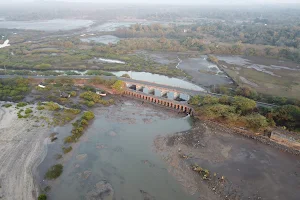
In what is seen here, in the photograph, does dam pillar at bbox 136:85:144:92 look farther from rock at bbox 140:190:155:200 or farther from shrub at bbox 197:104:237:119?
rock at bbox 140:190:155:200

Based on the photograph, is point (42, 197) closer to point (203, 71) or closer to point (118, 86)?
point (118, 86)

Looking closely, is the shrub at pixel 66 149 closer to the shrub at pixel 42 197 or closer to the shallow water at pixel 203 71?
the shrub at pixel 42 197

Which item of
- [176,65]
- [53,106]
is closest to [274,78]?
[176,65]

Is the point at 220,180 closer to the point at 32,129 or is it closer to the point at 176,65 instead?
the point at 32,129

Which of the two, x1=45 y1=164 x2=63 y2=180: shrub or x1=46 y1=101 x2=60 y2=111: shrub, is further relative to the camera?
x1=46 y1=101 x2=60 y2=111: shrub

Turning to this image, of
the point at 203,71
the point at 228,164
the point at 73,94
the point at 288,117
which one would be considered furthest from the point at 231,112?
the point at 203,71

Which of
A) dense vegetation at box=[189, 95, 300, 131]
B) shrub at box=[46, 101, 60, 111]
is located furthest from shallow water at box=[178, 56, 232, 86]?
shrub at box=[46, 101, 60, 111]
